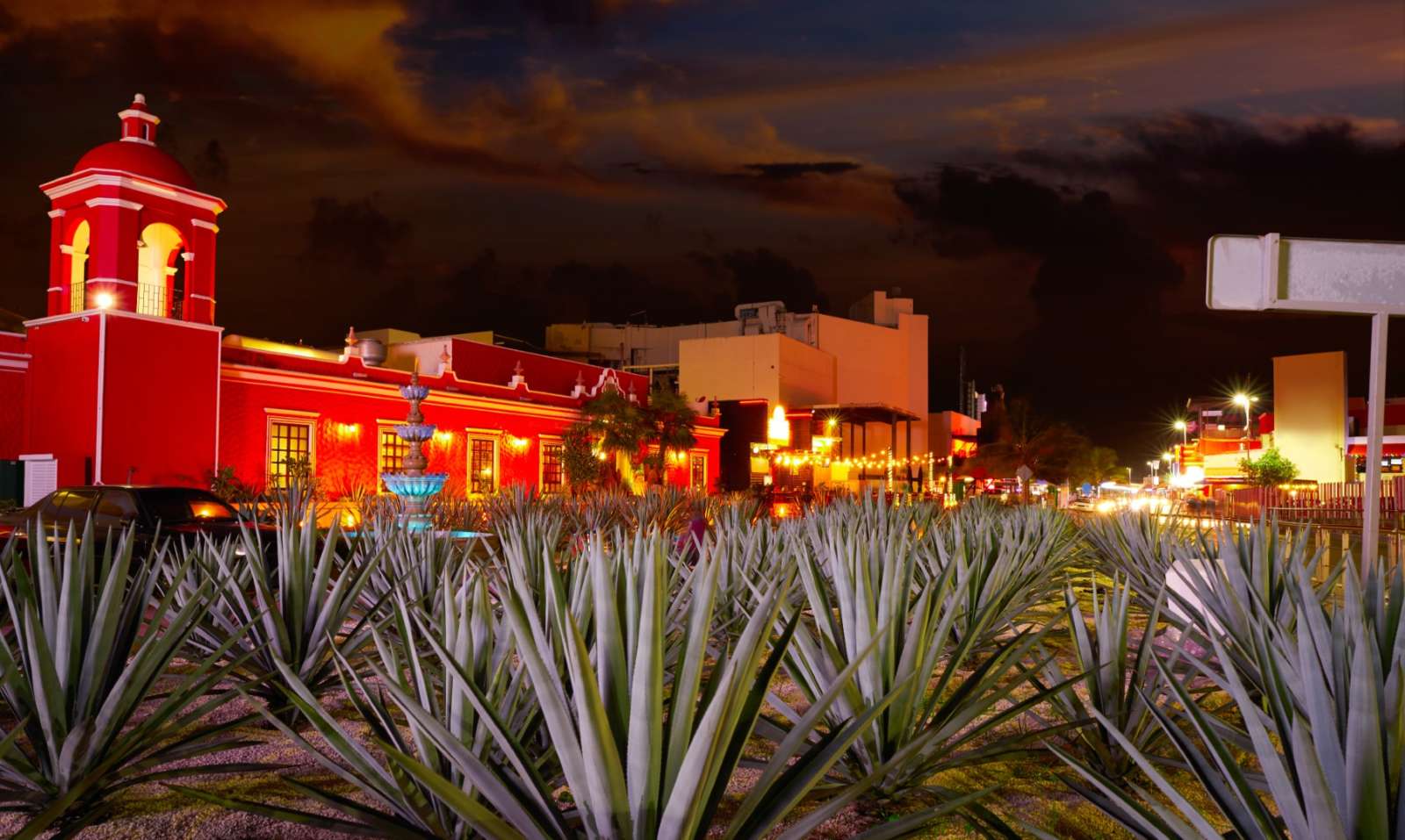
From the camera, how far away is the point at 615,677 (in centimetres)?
198

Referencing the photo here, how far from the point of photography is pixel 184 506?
9.52 metres

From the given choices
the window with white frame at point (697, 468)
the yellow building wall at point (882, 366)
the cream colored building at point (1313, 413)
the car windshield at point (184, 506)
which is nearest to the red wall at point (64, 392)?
the car windshield at point (184, 506)

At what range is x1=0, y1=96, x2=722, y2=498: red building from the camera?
1570 cm

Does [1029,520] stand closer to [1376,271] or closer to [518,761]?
[1376,271]

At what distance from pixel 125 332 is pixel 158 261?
8.26 ft

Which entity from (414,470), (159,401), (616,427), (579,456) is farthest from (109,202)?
(616,427)

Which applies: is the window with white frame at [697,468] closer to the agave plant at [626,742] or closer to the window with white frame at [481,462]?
the window with white frame at [481,462]

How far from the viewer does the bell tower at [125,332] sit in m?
15.6

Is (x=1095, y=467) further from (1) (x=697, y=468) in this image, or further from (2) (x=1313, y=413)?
(1) (x=697, y=468)

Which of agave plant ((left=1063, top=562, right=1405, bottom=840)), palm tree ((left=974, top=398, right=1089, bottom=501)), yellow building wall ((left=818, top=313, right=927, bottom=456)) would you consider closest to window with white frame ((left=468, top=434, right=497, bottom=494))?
agave plant ((left=1063, top=562, right=1405, bottom=840))

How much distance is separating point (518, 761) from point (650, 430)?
25.5 meters

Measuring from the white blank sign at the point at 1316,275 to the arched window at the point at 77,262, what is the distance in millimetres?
18296

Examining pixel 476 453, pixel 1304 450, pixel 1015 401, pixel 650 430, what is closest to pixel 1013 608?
pixel 476 453

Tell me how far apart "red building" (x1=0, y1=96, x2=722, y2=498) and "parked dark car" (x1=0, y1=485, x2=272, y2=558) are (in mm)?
6378
